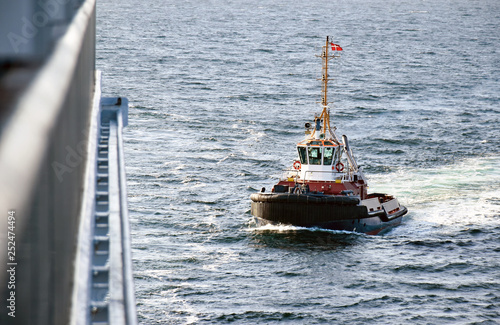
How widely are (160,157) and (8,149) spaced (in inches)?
2065

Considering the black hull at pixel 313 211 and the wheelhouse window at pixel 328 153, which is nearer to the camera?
the black hull at pixel 313 211

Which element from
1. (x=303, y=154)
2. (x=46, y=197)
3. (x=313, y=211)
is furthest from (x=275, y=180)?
(x=46, y=197)

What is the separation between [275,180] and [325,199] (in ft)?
38.0

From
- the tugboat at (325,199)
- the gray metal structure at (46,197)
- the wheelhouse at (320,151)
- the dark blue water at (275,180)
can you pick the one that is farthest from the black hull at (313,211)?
the gray metal structure at (46,197)

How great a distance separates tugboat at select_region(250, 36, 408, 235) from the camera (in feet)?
125

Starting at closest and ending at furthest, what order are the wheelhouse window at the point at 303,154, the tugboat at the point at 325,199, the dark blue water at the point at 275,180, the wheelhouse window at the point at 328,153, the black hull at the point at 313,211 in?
the dark blue water at the point at 275,180 < the black hull at the point at 313,211 < the tugboat at the point at 325,199 < the wheelhouse window at the point at 328,153 < the wheelhouse window at the point at 303,154

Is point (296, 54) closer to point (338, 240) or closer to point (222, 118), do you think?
point (222, 118)

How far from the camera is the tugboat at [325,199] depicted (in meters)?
Answer: 38.1

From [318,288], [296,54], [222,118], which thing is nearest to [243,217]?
[318,288]

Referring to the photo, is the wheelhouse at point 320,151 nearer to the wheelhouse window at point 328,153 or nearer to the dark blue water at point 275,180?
the wheelhouse window at point 328,153

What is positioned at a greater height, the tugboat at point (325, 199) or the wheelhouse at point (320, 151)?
the wheelhouse at point (320, 151)

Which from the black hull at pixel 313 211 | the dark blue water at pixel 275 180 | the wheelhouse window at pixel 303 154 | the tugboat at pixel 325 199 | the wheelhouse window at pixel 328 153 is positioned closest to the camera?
the dark blue water at pixel 275 180

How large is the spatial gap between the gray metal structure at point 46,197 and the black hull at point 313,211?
93.0 ft

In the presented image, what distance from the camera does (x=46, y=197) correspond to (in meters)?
2.89
